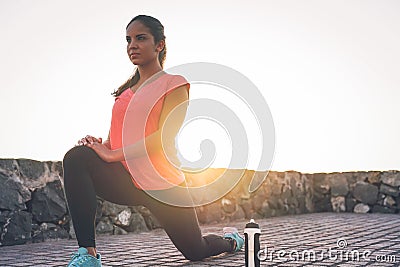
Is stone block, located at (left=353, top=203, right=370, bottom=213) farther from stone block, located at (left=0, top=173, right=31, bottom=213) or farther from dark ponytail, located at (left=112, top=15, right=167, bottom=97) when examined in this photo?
dark ponytail, located at (left=112, top=15, right=167, bottom=97)

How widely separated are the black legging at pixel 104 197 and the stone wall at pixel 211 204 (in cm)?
230

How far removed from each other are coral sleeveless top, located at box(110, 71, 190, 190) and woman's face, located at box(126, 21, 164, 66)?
0.14 meters

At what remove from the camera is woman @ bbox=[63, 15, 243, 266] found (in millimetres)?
2986

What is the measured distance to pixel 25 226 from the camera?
5.21 m

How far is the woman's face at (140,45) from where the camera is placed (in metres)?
3.12

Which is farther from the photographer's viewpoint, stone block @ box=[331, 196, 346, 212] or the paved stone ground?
stone block @ box=[331, 196, 346, 212]

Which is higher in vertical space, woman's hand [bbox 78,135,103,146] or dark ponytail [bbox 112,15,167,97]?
dark ponytail [bbox 112,15,167,97]

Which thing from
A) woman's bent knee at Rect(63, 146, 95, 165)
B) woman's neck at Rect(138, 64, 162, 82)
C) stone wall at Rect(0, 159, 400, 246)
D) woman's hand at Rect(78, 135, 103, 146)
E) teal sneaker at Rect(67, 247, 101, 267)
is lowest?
teal sneaker at Rect(67, 247, 101, 267)

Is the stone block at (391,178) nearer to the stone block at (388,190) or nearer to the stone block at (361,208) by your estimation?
the stone block at (388,190)

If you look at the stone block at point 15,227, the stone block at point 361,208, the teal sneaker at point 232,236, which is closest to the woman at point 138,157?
the teal sneaker at point 232,236

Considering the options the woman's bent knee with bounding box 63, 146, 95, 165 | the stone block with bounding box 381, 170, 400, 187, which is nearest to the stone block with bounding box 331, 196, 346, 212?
Result: the stone block with bounding box 381, 170, 400, 187

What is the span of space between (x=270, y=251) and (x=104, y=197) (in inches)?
60.8

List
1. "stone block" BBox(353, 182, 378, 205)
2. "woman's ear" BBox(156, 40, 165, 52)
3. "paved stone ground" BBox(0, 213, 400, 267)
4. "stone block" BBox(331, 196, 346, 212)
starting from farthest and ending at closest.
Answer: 1. "stone block" BBox(331, 196, 346, 212)
2. "stone block" BBox(353, 182, 378, 205)
3. "paved stone ground" BBox(0, 213, 400, 267)
4. "woman's ear" BBox(156, 40, 165, 52)

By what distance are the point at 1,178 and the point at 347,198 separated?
7432 mm
